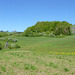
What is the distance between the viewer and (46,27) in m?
104

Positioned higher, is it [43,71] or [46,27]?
[46,27]

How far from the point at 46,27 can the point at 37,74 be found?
96151 millimetres

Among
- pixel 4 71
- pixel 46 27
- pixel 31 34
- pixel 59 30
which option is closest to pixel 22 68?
pixel 4 71

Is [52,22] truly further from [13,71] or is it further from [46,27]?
[13,71]

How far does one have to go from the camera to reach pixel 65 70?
34.3ft

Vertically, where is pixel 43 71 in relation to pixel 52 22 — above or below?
below

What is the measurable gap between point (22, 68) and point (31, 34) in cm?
6672

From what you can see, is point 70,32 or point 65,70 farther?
point 70,32

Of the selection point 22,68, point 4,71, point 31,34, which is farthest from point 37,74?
point 31,34

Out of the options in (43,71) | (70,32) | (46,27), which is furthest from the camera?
(46,27)

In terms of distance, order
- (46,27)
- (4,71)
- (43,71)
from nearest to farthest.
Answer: (4,71)
(43,71)
(46,27)

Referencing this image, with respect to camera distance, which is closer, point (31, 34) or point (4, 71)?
point (4, 71)

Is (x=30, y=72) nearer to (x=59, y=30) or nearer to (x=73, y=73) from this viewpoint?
(x=73, y=73)

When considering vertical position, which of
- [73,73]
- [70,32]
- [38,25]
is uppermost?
[38,25]
